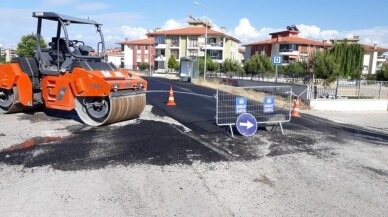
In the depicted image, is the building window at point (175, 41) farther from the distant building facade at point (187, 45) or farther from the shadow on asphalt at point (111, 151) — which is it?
the shadow on asphalt at point (111, 151)

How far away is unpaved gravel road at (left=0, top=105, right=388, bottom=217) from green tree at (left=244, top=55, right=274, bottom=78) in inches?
1389

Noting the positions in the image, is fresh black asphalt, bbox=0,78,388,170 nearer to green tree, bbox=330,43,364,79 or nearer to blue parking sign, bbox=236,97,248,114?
blue parking sign, bbox=236,97,248,114

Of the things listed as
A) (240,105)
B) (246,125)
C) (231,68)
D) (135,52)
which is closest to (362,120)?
(246,125)

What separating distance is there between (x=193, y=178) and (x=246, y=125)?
10.5 ft

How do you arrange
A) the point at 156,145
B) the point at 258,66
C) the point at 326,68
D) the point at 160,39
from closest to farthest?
the point at 156,145, the point at 326,68, the point at 258,66, the point at 160,39

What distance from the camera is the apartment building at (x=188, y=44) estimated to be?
69.3 meters

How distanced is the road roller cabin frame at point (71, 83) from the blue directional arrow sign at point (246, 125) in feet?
9.42

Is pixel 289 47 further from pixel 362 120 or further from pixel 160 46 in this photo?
pixel 362 120

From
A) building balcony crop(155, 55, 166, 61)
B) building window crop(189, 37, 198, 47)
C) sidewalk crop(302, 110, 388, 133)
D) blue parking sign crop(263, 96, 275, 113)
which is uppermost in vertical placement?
building window crop(189, 37, 198, 47)

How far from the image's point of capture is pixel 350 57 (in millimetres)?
31469

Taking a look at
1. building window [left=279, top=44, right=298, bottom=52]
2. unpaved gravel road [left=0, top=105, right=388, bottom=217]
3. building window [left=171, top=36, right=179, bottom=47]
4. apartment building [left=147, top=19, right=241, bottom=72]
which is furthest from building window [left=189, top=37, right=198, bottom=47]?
unpaved gravel road [left=0, top=105, right=388, bottom=217]

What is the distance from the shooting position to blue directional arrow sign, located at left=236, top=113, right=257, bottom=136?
26.3 ft

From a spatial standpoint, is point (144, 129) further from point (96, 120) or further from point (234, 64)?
point (234, 64)

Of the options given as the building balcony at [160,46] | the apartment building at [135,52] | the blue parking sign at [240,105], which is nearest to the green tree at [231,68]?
the building balcony at [160,46]
